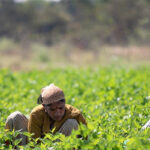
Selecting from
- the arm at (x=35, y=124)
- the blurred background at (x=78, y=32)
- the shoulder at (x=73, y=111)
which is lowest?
the arm at (x=35, y=124)

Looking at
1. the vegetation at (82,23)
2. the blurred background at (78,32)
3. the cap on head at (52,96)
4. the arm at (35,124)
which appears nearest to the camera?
the cap on head at (52,96)

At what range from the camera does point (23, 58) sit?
28.9 metres

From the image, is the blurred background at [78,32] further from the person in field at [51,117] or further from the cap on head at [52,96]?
the cap on head at [52,96]

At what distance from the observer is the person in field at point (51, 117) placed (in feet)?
14.0

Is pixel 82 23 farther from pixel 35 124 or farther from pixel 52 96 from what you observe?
pixel 52 96

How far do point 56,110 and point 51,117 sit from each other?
0.48 ft

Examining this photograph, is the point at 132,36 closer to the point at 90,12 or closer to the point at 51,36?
the point at 90,12

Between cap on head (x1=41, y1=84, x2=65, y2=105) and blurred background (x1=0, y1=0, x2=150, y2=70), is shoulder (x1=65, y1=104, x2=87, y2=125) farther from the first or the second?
blurred background (x1=0, y1=0, x2=150, y2=70)

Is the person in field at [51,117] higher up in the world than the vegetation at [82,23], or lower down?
lower down

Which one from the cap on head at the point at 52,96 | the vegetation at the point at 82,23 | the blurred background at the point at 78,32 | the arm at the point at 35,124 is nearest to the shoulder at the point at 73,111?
the cap on head at the point at 52,96

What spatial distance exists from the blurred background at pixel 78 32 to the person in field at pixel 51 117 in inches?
884

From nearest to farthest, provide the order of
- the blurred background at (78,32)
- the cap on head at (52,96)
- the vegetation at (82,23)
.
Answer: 1. the cap on head at (52,96)
2. the blurred background at (78,32)
3. the vegetation at (82,23)

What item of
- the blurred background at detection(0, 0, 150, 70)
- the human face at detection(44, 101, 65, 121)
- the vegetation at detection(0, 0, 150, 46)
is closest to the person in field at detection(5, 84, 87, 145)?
the human face at detection(44, 101, 65, 121)

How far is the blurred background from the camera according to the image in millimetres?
30072
